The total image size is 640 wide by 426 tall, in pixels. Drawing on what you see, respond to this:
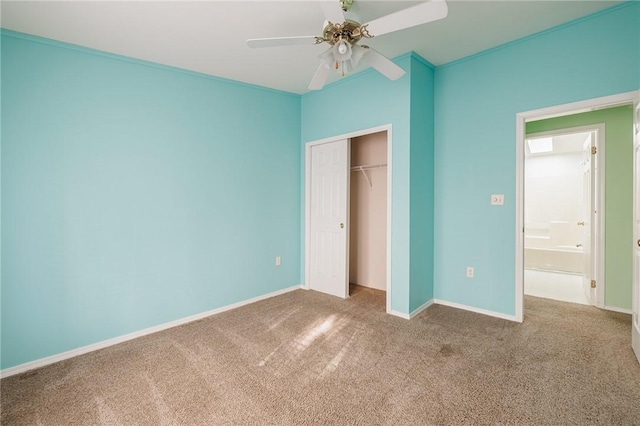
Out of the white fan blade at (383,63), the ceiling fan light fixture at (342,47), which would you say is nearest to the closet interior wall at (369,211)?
the white fan blade at (383,63)

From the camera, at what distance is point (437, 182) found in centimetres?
343

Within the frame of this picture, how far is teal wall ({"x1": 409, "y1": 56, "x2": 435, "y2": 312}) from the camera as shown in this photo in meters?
3.08

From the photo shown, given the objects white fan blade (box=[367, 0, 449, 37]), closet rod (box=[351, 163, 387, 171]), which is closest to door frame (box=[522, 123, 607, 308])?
closet rod (box=[351, 163, 387, 171])

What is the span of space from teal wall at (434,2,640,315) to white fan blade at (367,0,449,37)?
5.48 ft

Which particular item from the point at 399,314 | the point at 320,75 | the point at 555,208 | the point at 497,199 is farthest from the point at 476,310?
the point at 555,208

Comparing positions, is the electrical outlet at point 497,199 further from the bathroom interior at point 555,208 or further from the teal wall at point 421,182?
the bathroom interior at point 555,208

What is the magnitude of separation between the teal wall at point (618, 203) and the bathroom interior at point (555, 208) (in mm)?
1491

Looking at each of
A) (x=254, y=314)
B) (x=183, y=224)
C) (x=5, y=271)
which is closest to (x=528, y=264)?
(x=254, y=314)

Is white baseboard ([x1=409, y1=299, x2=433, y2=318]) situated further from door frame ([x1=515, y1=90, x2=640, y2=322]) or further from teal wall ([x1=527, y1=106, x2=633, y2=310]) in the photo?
teal wall ([x1=527, y1=106, x2=633, y2=310])

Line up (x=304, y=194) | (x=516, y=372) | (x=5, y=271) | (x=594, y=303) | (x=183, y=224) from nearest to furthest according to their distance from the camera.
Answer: (x=516, y=372)
(x=5, y=271)
(x=183, y=224)
(x=594, y=303)
(x=304, y=194)

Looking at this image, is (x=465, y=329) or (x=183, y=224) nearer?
(x=465, y=329)

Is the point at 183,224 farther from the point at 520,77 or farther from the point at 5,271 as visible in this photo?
the point at 520,77

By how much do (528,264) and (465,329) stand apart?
3735 mm

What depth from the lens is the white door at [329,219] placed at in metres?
3.76
